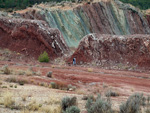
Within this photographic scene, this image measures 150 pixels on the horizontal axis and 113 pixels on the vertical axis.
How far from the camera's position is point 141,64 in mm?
23172

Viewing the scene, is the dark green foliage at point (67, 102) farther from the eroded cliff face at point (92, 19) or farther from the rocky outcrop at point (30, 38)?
the eroded cliff face at point (92, 19)

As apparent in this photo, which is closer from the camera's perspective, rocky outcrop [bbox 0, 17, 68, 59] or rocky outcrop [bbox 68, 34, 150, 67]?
rocky outcrop [bbox 68, 34, 150, 67]

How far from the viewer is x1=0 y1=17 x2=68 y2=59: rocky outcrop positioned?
28.4m

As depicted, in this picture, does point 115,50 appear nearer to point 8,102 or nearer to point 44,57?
point 44,57

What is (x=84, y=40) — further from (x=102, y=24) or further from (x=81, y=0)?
(x=81, y=0)

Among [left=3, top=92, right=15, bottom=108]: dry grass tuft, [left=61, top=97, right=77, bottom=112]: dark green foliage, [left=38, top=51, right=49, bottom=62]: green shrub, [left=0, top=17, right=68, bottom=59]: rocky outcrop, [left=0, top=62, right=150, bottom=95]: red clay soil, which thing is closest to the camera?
[left=3, top=92, right=15, bottom=108]: dry grass tuft

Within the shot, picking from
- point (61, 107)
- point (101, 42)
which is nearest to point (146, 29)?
point (101, 42)

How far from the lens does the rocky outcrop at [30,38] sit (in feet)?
93.1

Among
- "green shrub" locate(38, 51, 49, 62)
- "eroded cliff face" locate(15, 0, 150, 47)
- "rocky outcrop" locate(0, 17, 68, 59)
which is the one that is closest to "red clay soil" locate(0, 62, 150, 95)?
"green shrub" locate(38, 51, 49, 62)

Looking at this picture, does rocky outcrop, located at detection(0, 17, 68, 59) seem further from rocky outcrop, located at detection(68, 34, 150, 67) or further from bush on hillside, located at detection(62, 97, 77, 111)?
bush on hillside, located at detection(62, 97, 77, 111)

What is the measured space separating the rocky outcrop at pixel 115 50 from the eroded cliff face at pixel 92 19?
1559 cm

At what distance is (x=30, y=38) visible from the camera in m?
29.5

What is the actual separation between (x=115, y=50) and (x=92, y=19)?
25307mm

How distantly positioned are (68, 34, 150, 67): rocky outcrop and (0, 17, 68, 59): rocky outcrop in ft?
12.5
